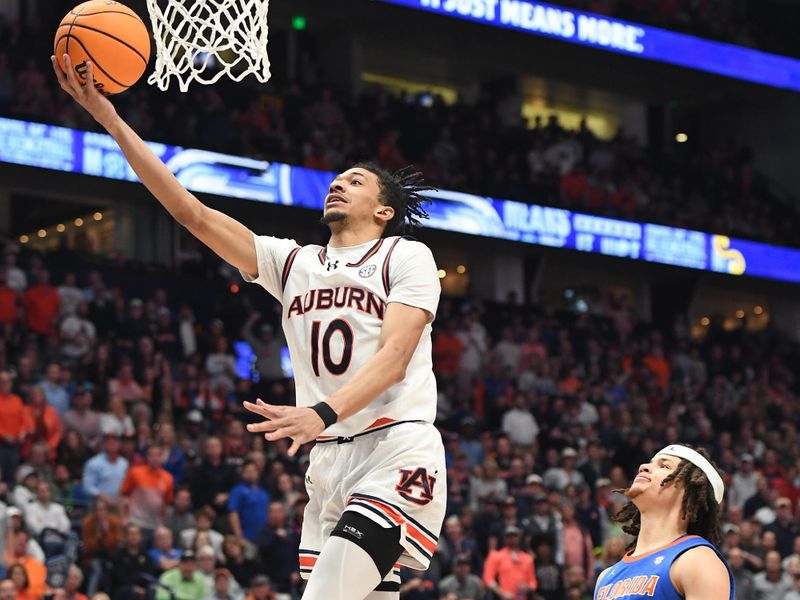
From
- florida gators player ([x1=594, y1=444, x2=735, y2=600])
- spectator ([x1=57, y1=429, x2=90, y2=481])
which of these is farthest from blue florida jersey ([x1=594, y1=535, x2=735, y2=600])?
spectator ([x1=57, y1=429, x2=90, y2=481])

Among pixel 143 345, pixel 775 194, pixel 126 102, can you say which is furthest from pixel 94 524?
pixel 775 194

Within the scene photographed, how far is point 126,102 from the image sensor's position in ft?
68.3

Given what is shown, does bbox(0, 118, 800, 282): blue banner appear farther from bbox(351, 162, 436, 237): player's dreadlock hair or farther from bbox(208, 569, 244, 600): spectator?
bbox(351, 162, 436, 237): player's dreadlock hair

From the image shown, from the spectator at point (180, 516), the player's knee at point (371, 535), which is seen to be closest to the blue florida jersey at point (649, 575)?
the player's knee at point (371, 535)

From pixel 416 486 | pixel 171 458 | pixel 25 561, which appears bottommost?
pixel 25 561

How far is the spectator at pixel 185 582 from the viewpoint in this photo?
1245cm

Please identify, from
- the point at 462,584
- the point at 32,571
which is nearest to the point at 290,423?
the point at 32,571

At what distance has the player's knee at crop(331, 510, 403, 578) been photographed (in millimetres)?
5215

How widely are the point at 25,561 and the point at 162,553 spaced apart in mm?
1351

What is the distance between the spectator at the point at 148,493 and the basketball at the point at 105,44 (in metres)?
8.43

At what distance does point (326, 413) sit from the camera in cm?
489

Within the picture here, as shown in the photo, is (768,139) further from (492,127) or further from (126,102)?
(126,102)

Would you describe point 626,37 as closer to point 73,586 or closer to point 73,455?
point 73,455

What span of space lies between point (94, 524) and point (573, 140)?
16966 millimetres
